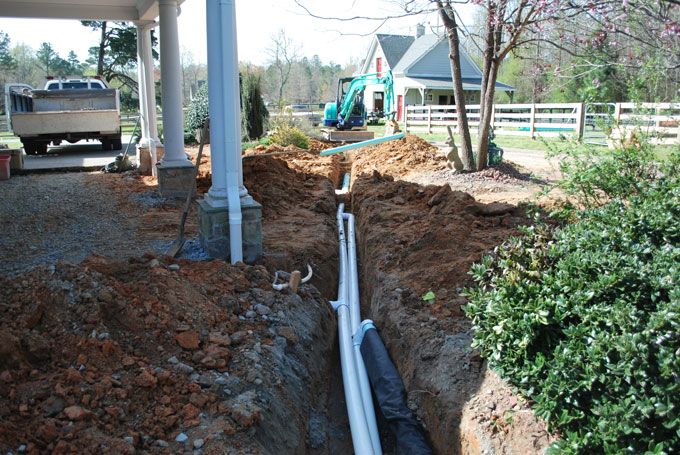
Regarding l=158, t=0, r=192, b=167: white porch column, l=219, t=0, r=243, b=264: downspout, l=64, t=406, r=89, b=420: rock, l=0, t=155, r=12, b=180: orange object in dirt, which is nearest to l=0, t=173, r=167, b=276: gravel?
l=0, t=155, r=12, b=180: orange object in dirt

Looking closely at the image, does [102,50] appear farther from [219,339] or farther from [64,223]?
[219,339]

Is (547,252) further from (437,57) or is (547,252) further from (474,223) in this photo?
(437,57)

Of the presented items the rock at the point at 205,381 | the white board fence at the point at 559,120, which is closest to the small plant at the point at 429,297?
the white board fence at the point at 559,120

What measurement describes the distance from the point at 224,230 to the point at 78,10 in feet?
27.2

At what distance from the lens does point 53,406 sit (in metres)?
3.32

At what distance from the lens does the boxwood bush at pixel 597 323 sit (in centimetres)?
280

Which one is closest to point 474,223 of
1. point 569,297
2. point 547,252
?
point 547,252

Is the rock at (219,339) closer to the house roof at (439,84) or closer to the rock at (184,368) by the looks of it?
the rock at (184,368)

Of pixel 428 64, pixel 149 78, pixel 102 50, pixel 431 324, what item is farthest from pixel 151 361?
pixel 428 64

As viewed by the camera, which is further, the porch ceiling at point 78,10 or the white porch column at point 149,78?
the white porch column at point 149,78

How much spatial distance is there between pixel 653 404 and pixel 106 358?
3085mm

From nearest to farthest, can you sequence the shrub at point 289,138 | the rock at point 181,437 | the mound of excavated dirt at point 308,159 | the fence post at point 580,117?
1. the rock at point 181,437
2. the mound of excavated dirt at point 308,159
3. the shrub at point 289,138
4. the fence post at point 580,117

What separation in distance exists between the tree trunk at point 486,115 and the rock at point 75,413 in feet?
31.6

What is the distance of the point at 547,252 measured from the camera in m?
4.08
